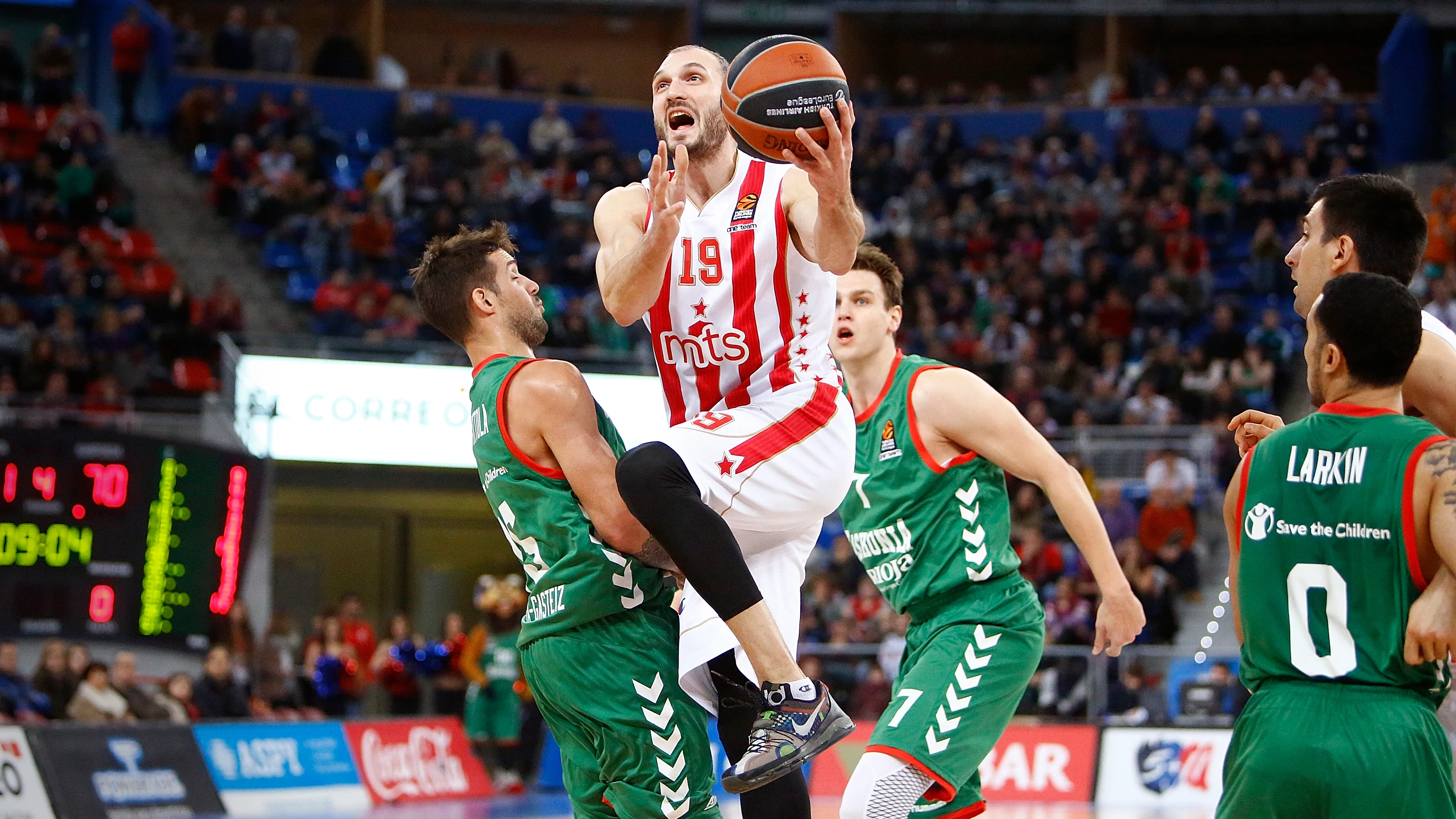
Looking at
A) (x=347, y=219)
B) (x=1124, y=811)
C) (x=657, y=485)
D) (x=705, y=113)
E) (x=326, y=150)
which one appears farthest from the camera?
(x=326, y=150)

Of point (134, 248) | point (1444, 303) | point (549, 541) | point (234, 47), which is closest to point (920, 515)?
point (549, 541)

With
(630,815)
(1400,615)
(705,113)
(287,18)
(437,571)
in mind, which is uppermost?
(287,18)

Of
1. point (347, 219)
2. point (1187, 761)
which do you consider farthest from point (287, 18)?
point (1187, 761)

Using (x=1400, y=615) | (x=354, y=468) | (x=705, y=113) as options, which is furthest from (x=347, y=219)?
(x=1400, y=615)

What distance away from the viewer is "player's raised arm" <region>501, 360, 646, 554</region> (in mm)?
4980

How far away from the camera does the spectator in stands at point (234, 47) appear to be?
2845cm

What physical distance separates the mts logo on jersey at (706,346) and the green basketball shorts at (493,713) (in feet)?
40.1

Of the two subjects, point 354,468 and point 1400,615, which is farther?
point 354,468

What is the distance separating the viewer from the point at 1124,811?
14469 mm

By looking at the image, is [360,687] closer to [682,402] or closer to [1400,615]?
[682,402]

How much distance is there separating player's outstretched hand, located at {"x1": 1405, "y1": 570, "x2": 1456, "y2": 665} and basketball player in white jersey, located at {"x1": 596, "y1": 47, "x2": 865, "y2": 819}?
161 centimetres

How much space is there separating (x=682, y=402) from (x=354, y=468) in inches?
655

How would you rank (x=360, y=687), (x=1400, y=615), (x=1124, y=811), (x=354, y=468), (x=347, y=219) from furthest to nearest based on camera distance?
(x=347, y=219) < (x=354, y=468) < (x=360, y=687) < (x=1124, y=811) < (x=1400, y=615)

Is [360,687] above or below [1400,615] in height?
below
